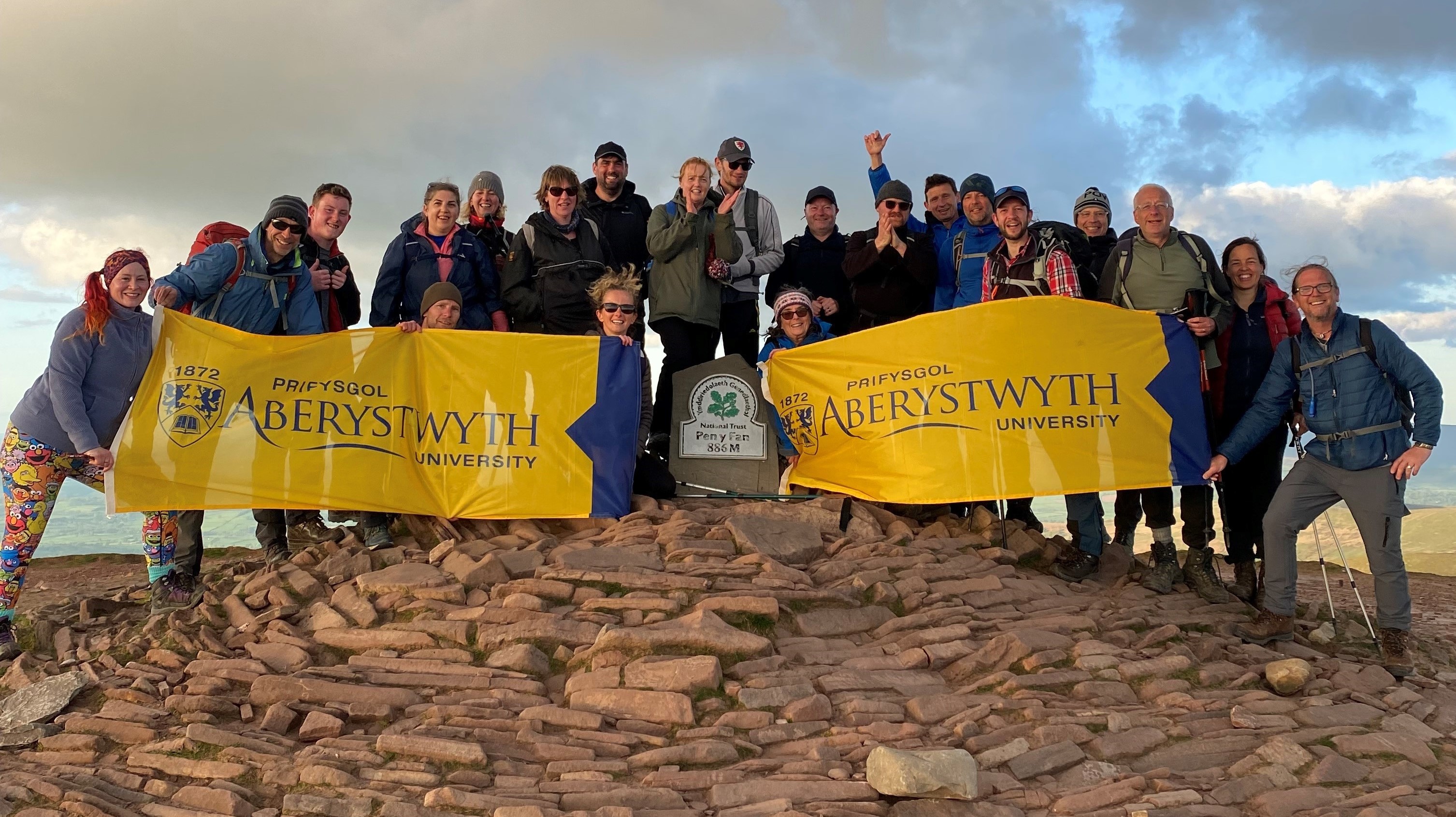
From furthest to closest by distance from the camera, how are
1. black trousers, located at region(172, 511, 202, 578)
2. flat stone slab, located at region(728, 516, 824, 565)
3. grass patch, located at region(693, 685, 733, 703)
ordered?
black trousers, located at region(172, 511, 202, 578) → flat stone slab, located at region(728, 516, 824, 565) → grass patch, located at region(693, 685, 733, 703)

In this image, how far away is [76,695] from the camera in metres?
6.64

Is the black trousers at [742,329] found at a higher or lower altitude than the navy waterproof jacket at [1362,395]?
higher

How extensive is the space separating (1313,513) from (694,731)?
5.54 meters

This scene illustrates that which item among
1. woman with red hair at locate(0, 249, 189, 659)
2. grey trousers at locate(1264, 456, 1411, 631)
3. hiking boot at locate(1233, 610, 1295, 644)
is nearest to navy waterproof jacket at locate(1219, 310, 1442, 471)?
grey trousers at locate(1264, 456, 1411, 631)

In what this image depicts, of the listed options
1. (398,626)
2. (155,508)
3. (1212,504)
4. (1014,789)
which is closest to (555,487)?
(398,626)

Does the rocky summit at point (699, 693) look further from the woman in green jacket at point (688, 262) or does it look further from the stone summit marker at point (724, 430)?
the woman in green jacket at point (688, 262)

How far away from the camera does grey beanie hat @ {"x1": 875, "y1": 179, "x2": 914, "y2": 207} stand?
9453 millimetres

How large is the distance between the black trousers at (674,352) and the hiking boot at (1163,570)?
4.68 m

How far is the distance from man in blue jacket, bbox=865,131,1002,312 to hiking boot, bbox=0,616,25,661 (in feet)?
28.3

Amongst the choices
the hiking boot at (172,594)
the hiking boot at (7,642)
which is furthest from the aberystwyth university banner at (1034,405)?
the hiking boot at (7,642)

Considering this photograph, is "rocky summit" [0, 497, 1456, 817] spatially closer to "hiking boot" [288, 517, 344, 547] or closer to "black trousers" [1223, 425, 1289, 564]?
"hiking boot" [288, 517, 344, 547]

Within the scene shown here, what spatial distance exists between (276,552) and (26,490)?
214cm

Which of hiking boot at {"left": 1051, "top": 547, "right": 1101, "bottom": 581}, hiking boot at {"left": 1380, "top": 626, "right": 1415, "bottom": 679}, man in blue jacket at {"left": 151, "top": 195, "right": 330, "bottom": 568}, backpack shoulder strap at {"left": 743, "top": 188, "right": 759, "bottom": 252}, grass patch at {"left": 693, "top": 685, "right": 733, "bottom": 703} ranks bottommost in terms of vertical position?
hiking boot at {"left": 1380, "top": 626, "right": 1415, "bottom": 679}

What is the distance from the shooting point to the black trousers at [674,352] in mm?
9711
